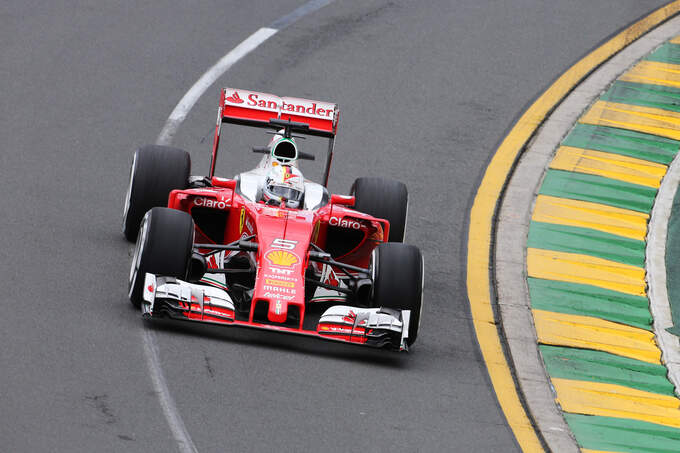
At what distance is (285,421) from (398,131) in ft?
26.7

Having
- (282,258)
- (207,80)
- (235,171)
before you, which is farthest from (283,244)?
(207,80)

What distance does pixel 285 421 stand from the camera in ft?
28.9

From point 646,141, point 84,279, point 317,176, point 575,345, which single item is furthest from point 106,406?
point 646,141

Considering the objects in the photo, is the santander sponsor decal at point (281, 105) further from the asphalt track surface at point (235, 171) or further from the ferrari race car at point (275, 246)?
the asphalt track surface at point (235, 171)

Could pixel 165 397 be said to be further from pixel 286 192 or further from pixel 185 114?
pixel 185 114

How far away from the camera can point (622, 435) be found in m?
9.83

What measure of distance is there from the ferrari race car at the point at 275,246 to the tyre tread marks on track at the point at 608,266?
165 centimetres

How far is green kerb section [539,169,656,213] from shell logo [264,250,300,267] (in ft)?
18.4

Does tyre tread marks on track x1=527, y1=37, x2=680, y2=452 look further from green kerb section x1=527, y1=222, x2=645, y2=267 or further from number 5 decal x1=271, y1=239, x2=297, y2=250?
number 5 decal x1=271, y1=239, x2=297, y2=250

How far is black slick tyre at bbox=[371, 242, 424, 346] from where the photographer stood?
33.5 feet

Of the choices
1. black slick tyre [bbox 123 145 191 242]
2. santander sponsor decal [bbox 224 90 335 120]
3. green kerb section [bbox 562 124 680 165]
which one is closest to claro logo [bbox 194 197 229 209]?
black slick tyre [bbox 123 145 191 242]

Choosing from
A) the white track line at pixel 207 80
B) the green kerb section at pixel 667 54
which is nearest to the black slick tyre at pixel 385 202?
the white track line at pixel 207 80

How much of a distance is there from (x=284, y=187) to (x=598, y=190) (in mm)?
5545

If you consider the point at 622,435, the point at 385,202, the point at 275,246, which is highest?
the point at 385,202
